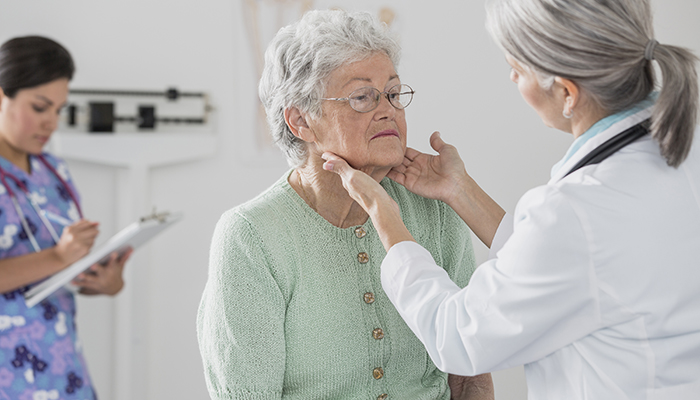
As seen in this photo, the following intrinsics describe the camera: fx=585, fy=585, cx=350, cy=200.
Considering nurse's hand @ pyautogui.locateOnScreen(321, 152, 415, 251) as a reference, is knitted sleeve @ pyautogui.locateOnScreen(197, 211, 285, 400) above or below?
below

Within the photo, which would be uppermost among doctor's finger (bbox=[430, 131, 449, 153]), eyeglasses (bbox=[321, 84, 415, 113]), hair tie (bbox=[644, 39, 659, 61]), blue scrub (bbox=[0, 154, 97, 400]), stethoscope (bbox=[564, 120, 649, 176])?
hair tie (bbox=[644, 39, 659, 61])

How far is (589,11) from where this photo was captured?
2.96ft

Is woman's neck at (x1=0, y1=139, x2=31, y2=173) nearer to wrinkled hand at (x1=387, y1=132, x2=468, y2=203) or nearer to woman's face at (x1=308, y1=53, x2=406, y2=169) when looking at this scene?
woman's face at (x1=308, y1=53, x2=406, y2=169)

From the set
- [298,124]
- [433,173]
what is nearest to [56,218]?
[298,124]

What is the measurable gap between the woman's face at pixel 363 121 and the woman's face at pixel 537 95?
1.25ft

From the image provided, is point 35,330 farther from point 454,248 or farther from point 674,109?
point 674,109

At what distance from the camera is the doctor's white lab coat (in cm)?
87

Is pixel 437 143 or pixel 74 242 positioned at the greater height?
pixel 437 143

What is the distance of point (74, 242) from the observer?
5.64 feet

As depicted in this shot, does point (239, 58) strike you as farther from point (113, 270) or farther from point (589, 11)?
point (589, 11)

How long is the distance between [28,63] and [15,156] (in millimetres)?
285

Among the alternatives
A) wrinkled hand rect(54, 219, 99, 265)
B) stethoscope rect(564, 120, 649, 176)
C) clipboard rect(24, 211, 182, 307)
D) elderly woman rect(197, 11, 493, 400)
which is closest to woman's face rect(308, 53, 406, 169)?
elderly woman rect(197, 11, 493, 400)

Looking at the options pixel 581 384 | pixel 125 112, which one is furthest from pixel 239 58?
pixel 581 384

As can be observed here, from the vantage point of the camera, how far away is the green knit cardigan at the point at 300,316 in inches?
48.9
